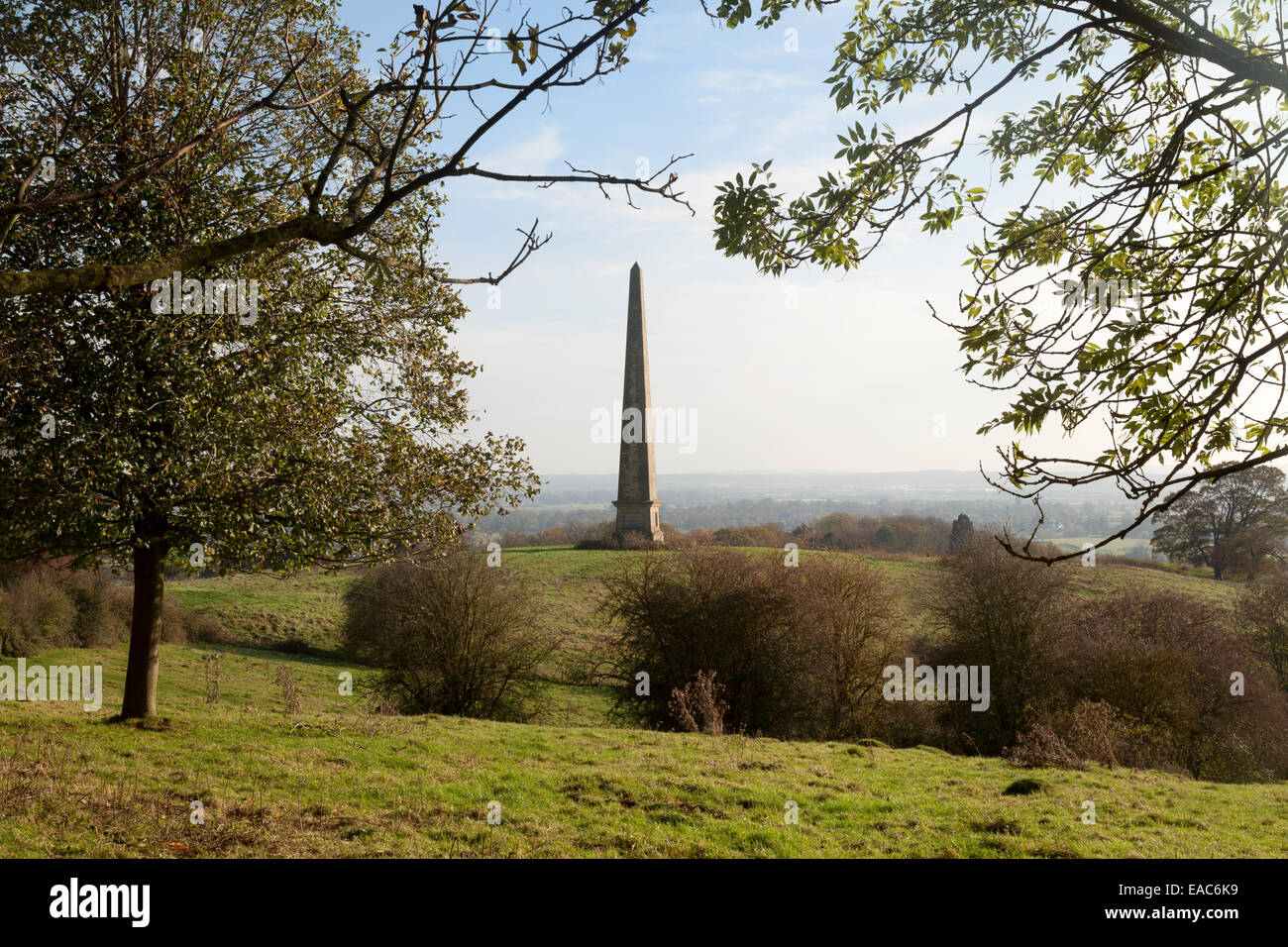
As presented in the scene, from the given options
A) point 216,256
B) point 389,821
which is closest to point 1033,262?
point 216,256

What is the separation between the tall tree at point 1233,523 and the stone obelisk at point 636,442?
89.4ft

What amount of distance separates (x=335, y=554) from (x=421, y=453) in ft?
6.50

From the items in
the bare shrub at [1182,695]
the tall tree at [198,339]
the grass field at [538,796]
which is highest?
the tall tree at [198,339]

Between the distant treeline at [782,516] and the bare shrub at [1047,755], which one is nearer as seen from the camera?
the bare shrub at [1047,755]

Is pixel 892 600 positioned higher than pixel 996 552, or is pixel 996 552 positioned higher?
pixel 996 552

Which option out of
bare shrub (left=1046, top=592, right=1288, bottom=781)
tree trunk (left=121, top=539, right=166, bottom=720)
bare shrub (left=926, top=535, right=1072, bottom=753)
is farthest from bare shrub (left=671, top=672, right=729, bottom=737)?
tree trunk (left=121, top=539, right=166, bottom=720)

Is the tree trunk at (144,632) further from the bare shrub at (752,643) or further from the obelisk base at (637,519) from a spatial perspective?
the obelisk base at (637,519)

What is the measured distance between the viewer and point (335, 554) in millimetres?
11414

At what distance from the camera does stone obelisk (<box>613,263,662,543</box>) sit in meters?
46.8

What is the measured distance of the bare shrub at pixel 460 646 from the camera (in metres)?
21.3

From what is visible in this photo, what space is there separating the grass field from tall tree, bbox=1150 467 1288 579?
29.5m

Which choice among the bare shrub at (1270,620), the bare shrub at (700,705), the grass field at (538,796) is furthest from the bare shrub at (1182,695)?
the bare shrub at (700,705)

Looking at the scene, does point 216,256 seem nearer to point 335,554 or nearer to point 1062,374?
point 1062,374

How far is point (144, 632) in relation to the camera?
1184 centimetres
